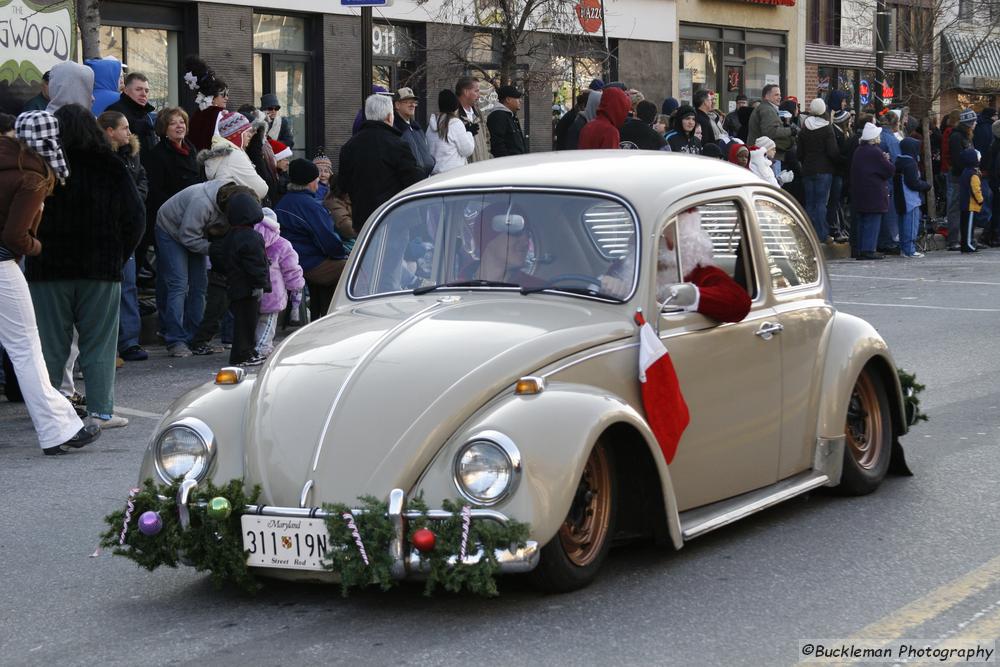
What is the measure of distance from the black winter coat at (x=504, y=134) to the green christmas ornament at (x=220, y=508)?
1264cm

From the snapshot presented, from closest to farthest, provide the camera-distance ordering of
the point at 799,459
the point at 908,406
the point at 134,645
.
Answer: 1. the point at 134,645
2. the point at 799,459
3. the point at 908,406

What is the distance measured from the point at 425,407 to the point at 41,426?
4140 millimetres

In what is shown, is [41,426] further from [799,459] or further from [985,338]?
[985,338]

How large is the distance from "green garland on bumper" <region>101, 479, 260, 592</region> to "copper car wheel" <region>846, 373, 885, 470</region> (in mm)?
3231

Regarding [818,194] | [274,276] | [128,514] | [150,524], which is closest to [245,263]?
[274,276]

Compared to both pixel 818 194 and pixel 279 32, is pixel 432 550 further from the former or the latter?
pixel 279 32

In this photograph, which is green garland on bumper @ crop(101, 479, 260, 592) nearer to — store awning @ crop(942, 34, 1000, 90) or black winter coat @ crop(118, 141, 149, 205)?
black winter coat @ crop(118, 141, 149, 205)

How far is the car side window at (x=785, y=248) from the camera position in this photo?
7.37 meters

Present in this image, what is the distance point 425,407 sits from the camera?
5.66 metres

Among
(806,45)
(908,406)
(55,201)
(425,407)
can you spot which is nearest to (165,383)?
(55,201)

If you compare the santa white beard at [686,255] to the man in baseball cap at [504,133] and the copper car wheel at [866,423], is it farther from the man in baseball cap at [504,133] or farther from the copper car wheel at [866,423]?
the man in baseball cap at [504,133]

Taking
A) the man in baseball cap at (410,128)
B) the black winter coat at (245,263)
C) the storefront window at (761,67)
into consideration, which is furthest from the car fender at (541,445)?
the storefront window at (761,67)

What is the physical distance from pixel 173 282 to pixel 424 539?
8.66m

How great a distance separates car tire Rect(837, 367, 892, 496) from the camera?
7691mm
